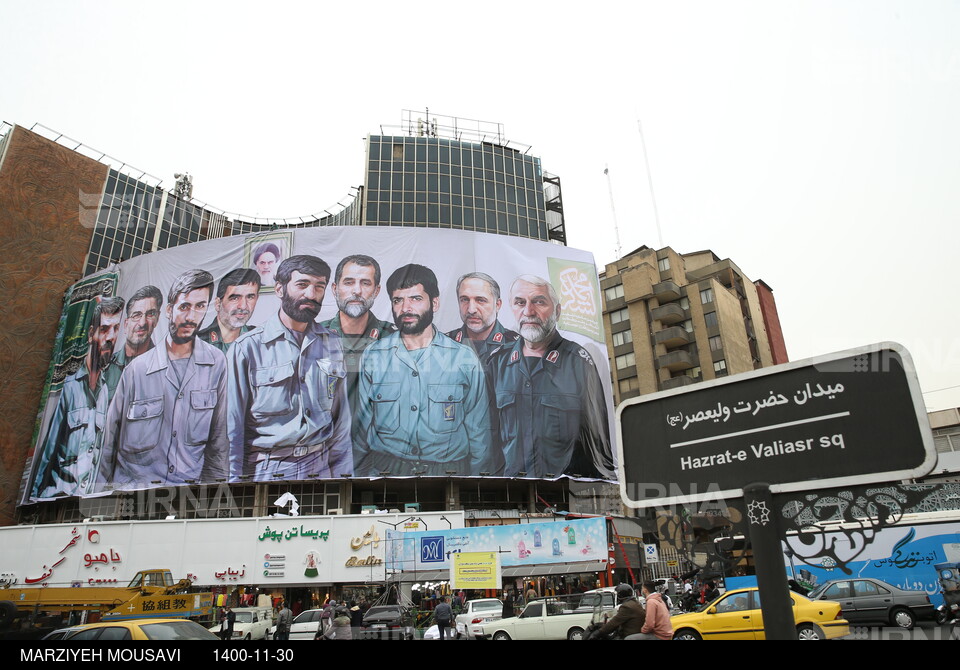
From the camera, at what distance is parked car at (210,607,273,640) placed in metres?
17.6

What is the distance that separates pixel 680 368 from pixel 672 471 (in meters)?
52.2

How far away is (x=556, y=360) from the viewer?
36938mm

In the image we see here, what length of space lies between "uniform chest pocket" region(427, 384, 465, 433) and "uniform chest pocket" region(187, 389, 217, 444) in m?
12.2

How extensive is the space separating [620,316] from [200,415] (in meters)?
35.1

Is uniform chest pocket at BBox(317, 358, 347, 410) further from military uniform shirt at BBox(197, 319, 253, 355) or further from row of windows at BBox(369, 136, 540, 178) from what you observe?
row of windows at BBox(369, 136, 540, 178)

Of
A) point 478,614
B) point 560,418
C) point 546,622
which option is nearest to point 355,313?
point 560,418

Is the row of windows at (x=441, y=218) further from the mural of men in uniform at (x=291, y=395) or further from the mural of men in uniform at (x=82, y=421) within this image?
the mural of men in uniform at (x=82, y=421)

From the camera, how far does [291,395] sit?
34625 millimetres

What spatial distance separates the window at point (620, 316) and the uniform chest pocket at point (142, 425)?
Result: 36325mm

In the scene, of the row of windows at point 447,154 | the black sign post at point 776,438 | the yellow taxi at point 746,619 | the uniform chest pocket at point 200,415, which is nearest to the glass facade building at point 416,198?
the row of windows at point 447,154

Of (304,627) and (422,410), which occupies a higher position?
(422,410)

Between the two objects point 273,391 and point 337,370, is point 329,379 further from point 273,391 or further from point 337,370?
point 273,391

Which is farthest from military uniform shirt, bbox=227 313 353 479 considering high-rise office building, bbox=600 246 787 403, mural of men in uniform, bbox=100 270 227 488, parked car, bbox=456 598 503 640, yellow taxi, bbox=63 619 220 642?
yellow taxi, bbox=63 619 220 642
